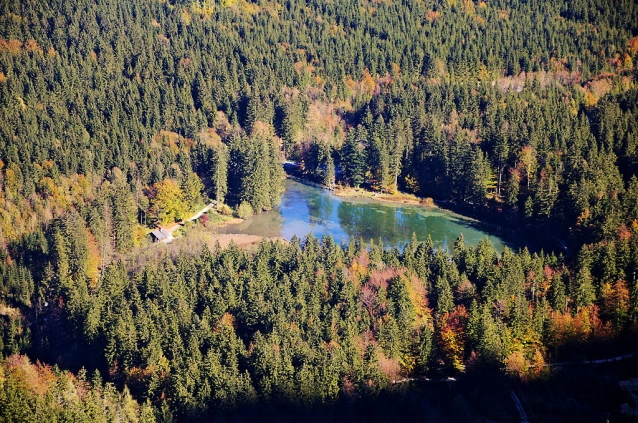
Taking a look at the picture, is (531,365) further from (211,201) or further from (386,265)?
(211,201)

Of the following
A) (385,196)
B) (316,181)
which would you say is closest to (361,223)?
(385,196)

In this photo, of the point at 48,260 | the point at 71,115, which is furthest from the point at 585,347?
the point at 71,115

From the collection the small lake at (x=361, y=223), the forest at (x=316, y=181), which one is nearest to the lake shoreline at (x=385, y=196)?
the small lake at (x=361, y=223)

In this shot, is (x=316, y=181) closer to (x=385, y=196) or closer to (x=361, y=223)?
(x=385, y=196)

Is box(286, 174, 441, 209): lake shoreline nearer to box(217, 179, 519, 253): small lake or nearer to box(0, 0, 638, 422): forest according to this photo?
box(217, 179, 519, 253): small lake

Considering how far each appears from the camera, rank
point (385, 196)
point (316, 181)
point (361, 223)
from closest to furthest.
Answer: point (361, 223), point (385, 196), point (316, 181)

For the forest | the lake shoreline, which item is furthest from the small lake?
the forest
